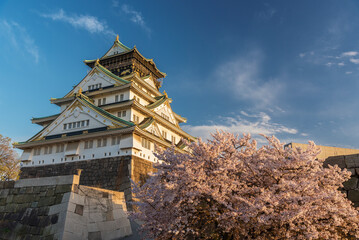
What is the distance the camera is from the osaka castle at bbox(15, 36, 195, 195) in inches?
1010

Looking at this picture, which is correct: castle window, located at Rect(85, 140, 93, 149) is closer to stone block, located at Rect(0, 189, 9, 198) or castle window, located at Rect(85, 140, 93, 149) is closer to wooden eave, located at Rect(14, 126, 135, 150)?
wooden eave, located at Rect(14, 126, 135, 150)

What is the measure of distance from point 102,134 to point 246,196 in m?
19.9

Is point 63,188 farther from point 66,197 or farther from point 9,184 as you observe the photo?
point 9,184

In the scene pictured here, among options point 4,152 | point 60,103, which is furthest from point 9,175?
point 60,103

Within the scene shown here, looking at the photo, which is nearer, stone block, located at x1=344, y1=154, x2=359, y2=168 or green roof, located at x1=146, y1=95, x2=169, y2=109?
stone block, located at x1=344, y1=154, x2=359, y2=168

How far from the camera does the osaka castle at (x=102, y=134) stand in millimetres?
25656

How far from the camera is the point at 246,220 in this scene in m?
8.23

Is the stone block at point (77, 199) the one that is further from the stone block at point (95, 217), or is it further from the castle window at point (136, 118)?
the castle window at point (136, 118)

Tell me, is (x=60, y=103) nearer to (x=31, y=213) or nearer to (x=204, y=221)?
(x=31, y=213)

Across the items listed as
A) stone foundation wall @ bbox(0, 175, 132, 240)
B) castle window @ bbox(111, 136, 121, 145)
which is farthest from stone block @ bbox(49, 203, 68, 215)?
castle window @ bbox(111, 136, 121, 145)

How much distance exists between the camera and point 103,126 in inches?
1073

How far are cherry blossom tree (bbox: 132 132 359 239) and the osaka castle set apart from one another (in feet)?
39.9

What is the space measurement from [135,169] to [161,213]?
15233 mm

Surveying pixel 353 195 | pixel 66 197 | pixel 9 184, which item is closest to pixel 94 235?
pixel 66 197
